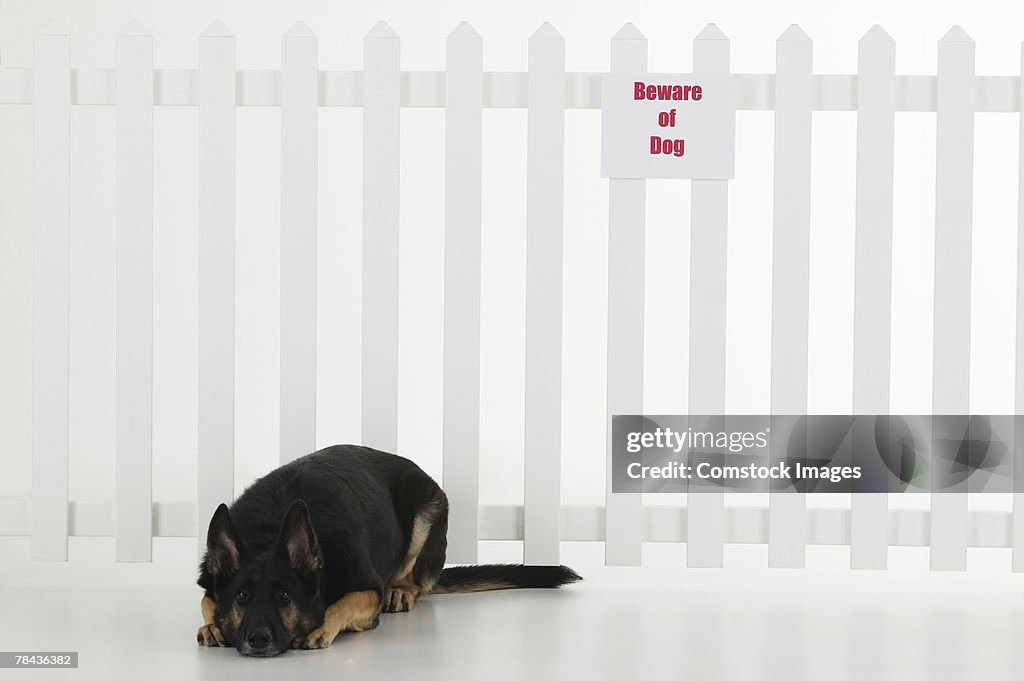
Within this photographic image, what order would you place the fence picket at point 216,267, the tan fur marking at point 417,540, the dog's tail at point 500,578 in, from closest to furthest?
the tan fur marking at point 417,540 < the dog's tail at point 500,578 < the fence picket at point 216,267

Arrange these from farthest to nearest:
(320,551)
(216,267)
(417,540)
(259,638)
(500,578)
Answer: (216,267) < (500,578) < (417,540) < (320,551) < (259,638)

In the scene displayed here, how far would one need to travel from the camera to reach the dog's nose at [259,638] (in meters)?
2.93

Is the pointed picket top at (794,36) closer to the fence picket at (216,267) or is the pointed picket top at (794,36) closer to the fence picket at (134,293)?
the fence picket at (216,267)

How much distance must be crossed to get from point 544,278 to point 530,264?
71mm

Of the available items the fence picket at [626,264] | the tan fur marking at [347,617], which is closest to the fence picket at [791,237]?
the fence picket at [626,264]

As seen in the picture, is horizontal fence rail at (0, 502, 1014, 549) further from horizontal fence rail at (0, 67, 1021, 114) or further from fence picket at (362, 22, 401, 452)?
horizontal fence rail at (0, 67, 1021, 114)

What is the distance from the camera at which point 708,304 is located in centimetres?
403

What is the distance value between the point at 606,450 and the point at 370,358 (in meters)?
0.91

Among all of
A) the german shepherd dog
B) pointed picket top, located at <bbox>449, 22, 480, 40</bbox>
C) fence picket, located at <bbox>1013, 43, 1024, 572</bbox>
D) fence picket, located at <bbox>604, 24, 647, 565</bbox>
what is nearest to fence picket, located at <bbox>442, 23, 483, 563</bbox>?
pointed picket top, located at <bbox>449, 22, 480, 40</bbox>

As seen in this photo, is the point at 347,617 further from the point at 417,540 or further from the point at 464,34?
the point at 464,34

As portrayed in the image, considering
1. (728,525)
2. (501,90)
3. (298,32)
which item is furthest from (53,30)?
(728,525)

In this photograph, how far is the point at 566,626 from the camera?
3.41 meters

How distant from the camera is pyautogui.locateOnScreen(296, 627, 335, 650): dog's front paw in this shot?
305 cm

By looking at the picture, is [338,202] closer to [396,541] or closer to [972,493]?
[396,541]
